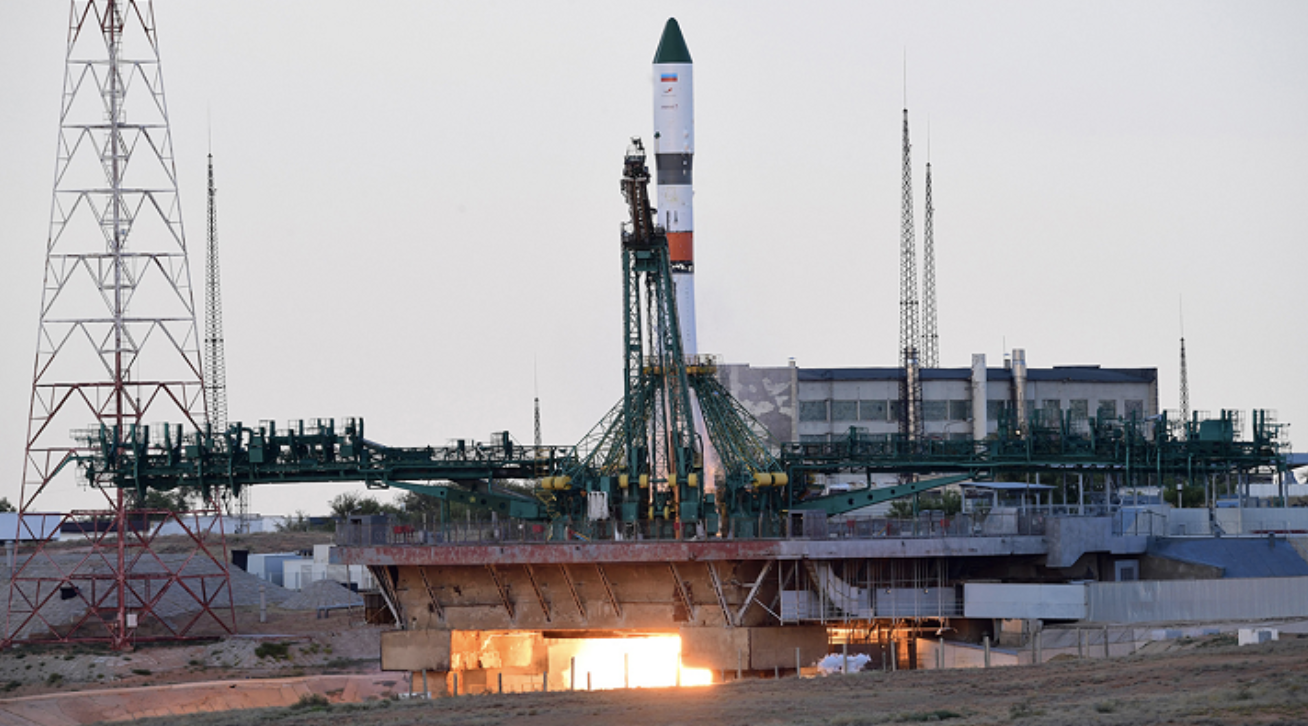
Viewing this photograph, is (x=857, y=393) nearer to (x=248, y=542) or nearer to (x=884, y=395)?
A: (x=884, y=395)

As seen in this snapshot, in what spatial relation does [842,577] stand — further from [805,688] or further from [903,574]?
[805,688]

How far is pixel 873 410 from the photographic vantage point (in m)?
152

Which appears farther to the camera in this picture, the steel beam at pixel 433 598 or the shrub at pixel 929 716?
the steel beam at pixel 433 598

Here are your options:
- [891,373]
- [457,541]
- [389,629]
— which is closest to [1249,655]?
[457,541]

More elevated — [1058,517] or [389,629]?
[1058,517]

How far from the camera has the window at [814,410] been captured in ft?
500

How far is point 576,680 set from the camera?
7500cm

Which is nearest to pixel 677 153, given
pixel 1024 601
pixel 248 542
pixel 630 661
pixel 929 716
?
pixel 630 661

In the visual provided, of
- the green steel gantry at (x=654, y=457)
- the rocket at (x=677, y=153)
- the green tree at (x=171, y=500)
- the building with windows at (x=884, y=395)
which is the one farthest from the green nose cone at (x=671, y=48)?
the green tree at (x=171, y=500)

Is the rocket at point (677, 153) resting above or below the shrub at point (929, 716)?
above

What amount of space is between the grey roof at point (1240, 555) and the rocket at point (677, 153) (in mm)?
32160

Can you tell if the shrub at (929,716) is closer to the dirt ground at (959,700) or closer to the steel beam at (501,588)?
the dirt ground at (959,700)

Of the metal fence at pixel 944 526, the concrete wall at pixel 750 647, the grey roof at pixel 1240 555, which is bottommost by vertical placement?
the concrete wall at pixel 750 647

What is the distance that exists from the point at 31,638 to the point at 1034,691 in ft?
213
